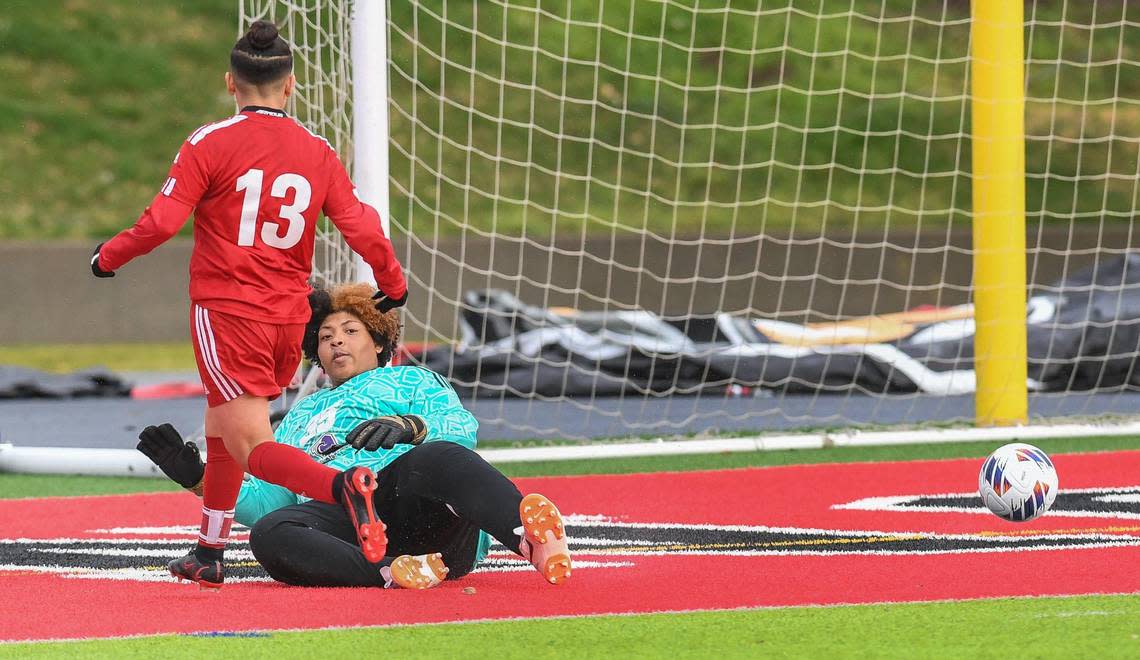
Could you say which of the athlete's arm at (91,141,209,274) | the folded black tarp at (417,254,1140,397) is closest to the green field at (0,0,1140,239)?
the folded black tarp at (417,254,1140,397)

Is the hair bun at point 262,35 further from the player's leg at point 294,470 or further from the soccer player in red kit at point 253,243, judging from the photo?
the player's leg at point 294,470

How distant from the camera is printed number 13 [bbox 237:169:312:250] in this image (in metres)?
3.57

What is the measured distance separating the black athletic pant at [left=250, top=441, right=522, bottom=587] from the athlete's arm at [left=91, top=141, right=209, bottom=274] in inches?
30.8

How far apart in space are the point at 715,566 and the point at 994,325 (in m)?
3.48

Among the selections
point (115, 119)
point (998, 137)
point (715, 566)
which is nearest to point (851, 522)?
point (715, 566)

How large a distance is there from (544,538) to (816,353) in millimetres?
5627

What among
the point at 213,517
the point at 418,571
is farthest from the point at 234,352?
the point at 418,571

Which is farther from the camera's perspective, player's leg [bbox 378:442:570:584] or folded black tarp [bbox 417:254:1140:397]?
folded black tarp [bbox 417:254:1140:397]

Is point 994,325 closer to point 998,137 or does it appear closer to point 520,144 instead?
point 998,137

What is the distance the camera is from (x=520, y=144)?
53.1 ft

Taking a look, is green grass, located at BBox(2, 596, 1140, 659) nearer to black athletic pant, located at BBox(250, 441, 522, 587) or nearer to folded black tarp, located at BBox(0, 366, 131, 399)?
black athletic pant, located at BBox(250, 441, 522, 587)

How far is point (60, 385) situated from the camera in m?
9.55

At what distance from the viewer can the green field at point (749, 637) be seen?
286 centimetres

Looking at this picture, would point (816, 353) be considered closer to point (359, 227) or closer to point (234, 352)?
point (359, 227)
